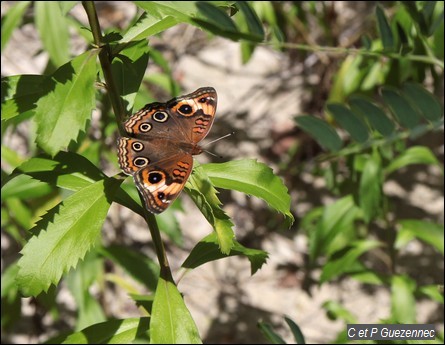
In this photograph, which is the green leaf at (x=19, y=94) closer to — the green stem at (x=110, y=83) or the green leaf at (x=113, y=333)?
the green stem at (x=110, y=83)

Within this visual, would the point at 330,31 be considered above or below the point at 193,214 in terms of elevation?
above

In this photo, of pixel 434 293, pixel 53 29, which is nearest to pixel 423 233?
pixel 434 293

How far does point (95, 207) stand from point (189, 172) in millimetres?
209

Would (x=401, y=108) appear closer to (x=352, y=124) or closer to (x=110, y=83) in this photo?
(x=352, y=124)

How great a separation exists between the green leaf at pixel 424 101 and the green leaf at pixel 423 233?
1.86 feet

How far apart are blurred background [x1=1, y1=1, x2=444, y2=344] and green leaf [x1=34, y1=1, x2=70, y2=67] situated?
0.56 m

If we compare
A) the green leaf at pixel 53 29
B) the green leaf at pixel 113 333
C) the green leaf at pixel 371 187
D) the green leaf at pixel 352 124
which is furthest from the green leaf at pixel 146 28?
the green leaf at pixel 371 187

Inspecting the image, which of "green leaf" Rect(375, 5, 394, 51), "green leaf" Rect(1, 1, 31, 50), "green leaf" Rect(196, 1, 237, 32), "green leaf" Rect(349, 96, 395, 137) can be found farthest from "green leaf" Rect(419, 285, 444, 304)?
"green leaf" Rect(1, 1, 31, 50)

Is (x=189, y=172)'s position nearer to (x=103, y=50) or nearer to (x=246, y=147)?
(x=103, y=50)

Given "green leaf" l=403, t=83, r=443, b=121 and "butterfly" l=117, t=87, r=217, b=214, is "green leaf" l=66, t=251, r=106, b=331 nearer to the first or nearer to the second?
"butterfly" l=117, t=87, r=217, b=214

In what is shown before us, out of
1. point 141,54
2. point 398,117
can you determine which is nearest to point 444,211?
point 398,117

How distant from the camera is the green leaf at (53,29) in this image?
217 cm

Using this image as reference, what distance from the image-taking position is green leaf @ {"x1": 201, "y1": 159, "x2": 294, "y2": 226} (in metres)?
1.46

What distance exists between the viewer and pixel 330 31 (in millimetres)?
3350
